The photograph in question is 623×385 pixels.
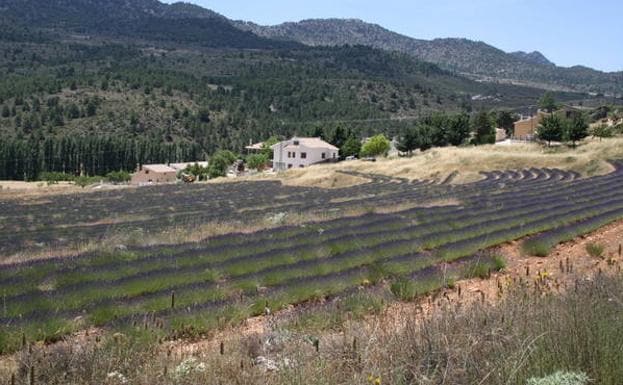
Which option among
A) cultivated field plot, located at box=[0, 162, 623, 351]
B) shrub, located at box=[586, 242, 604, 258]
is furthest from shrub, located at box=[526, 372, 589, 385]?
shrub, located at box=[586, 242, 604, 258]

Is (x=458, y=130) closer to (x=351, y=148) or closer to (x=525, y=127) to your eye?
(x=351, y=148)

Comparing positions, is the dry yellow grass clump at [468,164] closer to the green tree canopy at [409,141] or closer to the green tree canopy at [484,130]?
the green tree canopy at [484,130]

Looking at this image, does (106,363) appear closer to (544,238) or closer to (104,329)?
(104,329)

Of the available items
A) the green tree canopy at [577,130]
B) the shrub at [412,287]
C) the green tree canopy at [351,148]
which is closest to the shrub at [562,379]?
the shrub at [412,287]

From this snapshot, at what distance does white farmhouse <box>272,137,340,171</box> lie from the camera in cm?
9762

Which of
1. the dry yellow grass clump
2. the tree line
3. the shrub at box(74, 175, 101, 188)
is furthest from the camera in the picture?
the tree line

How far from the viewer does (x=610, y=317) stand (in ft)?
17.1

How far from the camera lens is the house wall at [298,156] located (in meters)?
97.5

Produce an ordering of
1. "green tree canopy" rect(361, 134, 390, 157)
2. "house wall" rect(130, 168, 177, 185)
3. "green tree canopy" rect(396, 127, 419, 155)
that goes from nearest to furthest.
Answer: "green tree canopy" rect(396, 127, 419, 155)
"green tree canopy" rect(361, 134, 390, 157)
"house wall" rect(130, 168, 177, 185)

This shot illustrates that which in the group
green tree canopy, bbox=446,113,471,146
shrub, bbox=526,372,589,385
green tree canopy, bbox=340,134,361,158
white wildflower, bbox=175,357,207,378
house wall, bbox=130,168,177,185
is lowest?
house wall, bbox=130,168,177,185

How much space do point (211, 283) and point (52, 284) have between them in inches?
105

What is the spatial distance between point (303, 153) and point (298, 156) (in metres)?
1.59

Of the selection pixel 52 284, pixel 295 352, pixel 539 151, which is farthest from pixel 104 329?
pixel 539 151

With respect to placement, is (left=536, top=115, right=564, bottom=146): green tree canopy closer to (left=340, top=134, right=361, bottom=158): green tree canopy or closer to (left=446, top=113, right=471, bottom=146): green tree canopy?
(left=446, top=113, right=471, bottom=146): green tree canopy
